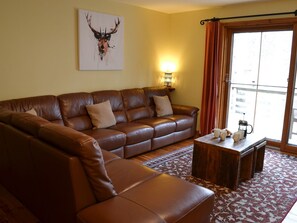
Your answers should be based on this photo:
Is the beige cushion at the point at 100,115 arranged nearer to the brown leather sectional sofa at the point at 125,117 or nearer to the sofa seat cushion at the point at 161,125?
the brown leather sectional sofa at the point at 125,117

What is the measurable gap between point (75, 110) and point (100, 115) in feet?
1.19

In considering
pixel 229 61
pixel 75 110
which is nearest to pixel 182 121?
pixel 229 61

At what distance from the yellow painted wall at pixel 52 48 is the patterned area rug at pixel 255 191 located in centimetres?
170

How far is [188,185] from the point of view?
201cm

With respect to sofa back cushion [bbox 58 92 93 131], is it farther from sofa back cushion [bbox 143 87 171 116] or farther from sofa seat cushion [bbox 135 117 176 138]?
sofa back cushion [bbox 143 87 171 116]

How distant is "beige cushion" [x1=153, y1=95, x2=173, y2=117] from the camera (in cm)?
469

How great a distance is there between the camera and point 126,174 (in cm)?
219

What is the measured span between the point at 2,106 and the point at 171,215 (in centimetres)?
248

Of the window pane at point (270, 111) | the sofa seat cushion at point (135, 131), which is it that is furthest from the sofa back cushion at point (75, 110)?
the window pane at point (270, 111)

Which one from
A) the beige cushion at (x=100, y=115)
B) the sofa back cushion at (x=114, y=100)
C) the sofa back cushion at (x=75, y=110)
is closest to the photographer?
the sofa back cushion at (x=75, y=110)

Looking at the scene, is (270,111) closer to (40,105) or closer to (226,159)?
(226,159)

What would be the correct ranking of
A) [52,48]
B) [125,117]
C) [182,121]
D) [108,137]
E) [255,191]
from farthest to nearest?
1. [182,121]
2. [125,117]
3. [52,48]
4. [108,137]
5. [255,191]

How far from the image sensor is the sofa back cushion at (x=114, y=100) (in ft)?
13.4

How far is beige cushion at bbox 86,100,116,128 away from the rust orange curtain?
189 cm
